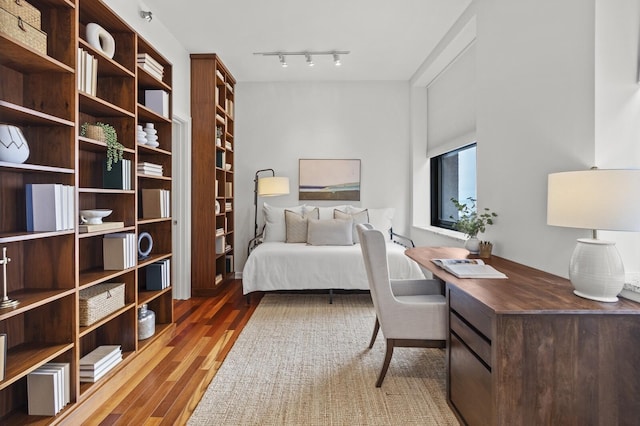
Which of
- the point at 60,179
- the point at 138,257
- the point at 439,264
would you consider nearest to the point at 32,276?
the point at 60,179

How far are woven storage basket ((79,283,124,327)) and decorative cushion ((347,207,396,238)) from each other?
119 inches

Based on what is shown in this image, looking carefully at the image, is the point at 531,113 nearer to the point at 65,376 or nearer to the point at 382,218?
the point at 382,218

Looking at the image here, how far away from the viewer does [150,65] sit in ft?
8.61

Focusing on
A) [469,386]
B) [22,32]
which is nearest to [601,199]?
[469,386]

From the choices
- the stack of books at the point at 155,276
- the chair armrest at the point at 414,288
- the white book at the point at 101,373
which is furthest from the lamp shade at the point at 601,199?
the stack of books at the point at 155,276

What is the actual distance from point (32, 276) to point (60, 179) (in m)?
0.52

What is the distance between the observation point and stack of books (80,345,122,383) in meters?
1.94

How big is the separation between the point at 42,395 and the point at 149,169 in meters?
1.58

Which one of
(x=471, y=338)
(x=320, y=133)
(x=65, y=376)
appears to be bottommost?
(x=65, y=376)

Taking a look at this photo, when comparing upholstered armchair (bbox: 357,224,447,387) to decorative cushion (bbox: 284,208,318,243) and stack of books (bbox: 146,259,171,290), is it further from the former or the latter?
decorative cushion (bbox: 284,208,318,243)

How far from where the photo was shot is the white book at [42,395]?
1.63 m

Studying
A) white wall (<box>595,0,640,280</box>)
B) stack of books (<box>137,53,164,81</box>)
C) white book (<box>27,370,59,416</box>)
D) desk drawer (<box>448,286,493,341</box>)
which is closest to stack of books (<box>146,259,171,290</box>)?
white book (<box>27,370,59,416</box>)

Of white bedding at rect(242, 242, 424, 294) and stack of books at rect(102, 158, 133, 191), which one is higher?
stack of books at rect(102, 158, 133, 191)

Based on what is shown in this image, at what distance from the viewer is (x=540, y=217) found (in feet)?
6.57
